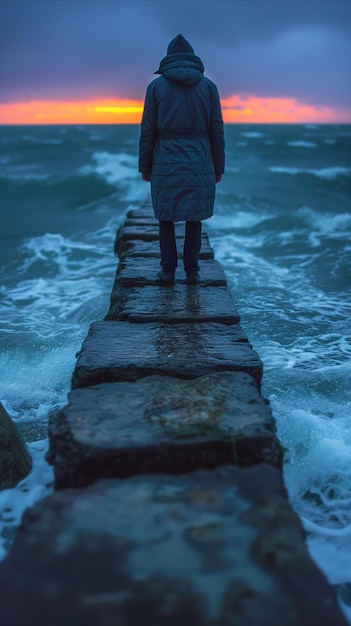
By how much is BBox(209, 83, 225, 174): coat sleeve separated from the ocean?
1.63 meters

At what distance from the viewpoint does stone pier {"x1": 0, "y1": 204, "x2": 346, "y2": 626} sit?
139 cm

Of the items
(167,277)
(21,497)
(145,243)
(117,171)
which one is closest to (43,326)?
(145,243)

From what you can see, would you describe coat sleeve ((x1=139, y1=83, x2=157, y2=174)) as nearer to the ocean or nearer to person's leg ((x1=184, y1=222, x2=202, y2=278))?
person's leg ((x1=184, y1=222, x2=202, y2=278))

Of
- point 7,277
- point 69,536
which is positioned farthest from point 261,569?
point 7,277

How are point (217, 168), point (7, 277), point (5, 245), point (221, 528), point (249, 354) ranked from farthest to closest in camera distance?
point (5, 245) → point (7, 277) → point (217, 168) → point (249, 354) → point (221, 528)

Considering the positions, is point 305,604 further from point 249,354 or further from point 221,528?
point 249,354

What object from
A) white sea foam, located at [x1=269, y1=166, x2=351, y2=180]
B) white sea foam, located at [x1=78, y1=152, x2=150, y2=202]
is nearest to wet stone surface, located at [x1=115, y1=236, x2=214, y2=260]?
white sea foam, located at [x1=78, y1=152, x2=150, y2=202]

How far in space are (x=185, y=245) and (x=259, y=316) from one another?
196cm

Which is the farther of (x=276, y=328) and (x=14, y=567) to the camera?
(x=276, y=328)

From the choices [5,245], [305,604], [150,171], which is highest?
[150,171]

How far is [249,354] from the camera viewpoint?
2945mm

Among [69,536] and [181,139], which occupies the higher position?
[181,139]

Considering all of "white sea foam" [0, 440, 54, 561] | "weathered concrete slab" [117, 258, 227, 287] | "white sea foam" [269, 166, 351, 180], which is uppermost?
"weathered concrete slab" [117, 258, 227, 287]

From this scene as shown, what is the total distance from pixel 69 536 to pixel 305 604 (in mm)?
680
